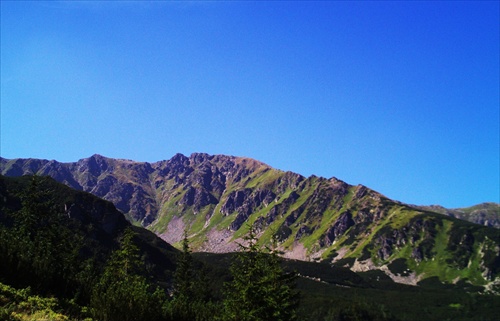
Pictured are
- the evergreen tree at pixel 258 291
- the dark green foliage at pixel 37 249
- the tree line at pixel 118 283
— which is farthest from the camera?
the evergreen tree at pixel 258 291

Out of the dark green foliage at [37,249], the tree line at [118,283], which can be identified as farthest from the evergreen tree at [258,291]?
the dark green foliage at [37,249]

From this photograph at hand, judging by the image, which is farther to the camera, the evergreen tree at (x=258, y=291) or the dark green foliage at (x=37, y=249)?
the evergreen tree at (x=258, y=291)

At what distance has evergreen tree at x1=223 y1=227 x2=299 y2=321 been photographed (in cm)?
3978

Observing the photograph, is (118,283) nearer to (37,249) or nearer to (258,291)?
(258,291)

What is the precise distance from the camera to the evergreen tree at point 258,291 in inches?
1566

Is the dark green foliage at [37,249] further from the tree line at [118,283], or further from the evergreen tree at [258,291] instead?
the evergreen tree at [258,291]

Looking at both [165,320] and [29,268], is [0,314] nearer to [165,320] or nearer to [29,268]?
[29,268]

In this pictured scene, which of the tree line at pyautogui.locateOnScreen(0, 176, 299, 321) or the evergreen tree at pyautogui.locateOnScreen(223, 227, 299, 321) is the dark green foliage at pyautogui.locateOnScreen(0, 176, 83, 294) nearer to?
the tree line at pyautogui.locateOnScreen(0, 176, 299, 321)

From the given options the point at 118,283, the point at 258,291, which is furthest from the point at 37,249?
the point at 258,291

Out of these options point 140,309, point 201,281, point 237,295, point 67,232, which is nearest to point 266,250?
point 237,295

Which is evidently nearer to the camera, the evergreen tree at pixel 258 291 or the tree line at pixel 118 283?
the tree line at pixel 118 283

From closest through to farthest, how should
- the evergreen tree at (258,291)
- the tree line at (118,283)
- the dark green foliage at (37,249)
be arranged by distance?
the tree line at (118,283) → the dark green foliage at (37,249) → the evergreen tree at (258,291)

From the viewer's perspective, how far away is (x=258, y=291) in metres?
40.5

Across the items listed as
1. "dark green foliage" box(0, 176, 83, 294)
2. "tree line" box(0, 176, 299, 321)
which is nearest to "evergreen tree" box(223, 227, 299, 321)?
"tree line" box(0, 176, 299, 321)
